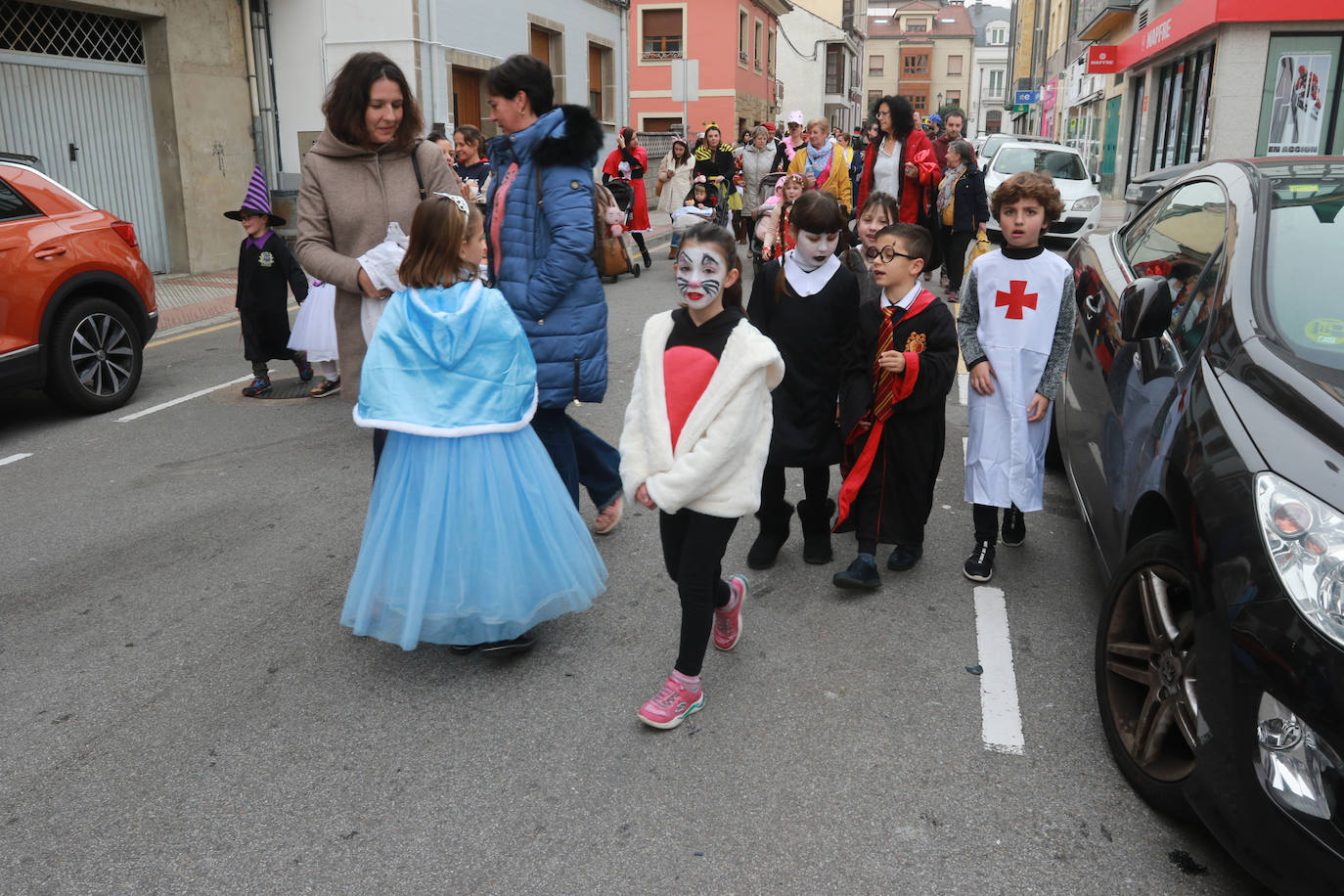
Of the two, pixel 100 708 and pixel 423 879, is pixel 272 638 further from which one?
pixel 423 879

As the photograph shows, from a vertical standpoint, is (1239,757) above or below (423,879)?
above

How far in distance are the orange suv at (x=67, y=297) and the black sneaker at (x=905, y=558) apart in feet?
17.1

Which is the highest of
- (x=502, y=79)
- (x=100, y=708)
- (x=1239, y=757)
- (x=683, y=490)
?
(x=502, y=79)

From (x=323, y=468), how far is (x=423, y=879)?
12.1 ft

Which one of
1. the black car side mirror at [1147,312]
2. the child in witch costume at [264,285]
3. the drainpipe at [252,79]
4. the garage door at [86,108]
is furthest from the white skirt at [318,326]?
the drainpipe at [252,79]

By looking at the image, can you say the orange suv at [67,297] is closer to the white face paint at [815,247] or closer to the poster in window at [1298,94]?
the white face paint at [815,247]

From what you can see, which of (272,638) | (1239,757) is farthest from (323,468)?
(1239,757)

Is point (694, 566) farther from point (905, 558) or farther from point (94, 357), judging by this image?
point (94, 357)

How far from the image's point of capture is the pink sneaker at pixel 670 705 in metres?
3.15

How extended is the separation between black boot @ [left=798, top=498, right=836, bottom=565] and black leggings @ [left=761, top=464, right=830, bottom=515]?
36 millimetres

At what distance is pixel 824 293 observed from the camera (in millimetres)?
3955

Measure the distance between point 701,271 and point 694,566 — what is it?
33.1 inches

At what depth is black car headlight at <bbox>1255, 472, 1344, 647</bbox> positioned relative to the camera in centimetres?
206

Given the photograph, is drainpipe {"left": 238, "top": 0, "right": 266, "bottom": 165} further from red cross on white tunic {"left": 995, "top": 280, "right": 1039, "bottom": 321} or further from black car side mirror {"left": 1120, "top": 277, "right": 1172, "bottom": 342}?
black car side mirror {"left": 1120, "top": 277, "right": 1172, "bottom": 342}
